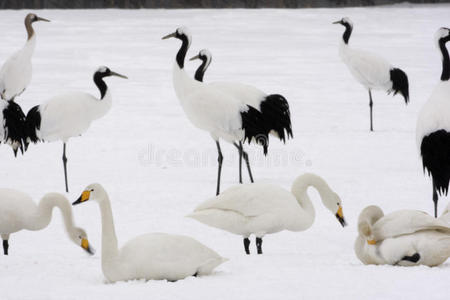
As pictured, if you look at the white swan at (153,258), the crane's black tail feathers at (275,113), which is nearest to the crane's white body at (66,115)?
the crane's black tail feathers at (275,113)

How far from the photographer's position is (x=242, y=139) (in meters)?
7.65

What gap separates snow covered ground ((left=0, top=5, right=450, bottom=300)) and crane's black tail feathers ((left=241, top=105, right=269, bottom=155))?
0.44 metres

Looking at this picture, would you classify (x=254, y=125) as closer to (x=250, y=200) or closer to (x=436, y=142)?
(x=436, y=142)

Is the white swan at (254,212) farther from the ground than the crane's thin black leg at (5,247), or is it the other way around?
the white swan at (254,212)

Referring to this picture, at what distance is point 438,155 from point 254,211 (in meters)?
1.88

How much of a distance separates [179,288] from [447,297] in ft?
4.01

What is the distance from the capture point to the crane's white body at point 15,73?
10.5 metres

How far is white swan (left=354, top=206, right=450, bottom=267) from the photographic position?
14.4 feet

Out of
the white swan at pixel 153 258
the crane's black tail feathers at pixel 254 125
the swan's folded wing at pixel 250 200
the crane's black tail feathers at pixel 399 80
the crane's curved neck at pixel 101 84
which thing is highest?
the crane's curved neck at pixel 101 84

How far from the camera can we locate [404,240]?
175 inches

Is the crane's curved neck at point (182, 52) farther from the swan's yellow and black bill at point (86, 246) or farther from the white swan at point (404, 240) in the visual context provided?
the white swan at point (404, 240)

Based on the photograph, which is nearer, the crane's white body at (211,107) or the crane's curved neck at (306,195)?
the crane's curved neck at (306,195)

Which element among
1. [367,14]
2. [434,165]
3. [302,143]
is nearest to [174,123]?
[302,143]

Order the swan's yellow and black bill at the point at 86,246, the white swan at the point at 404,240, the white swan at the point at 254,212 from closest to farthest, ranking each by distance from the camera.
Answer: the white swan at the point at 404,240 → the swan's yellow and black bill at the point at 86,246 → the white swan at the point at 254,212
